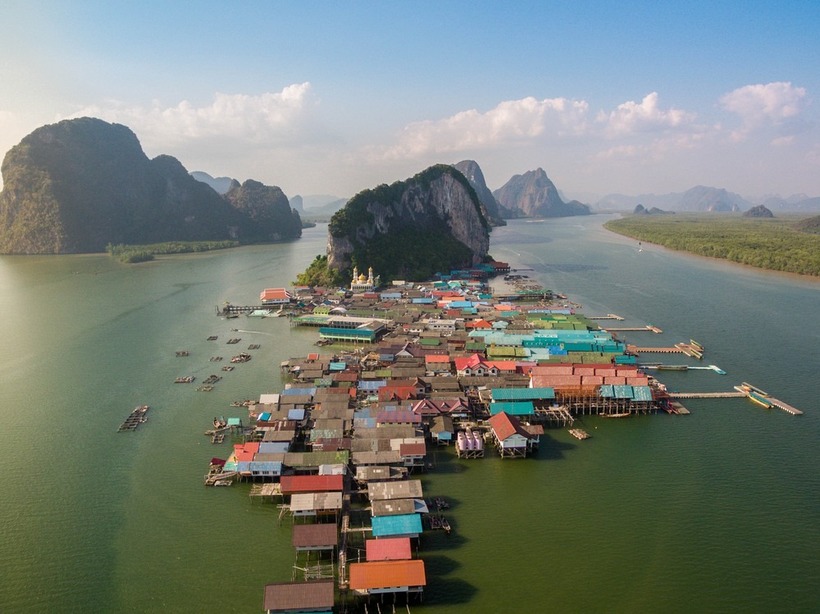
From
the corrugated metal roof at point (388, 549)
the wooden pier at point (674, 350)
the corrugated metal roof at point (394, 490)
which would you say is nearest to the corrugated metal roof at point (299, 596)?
the corrugated metal roof at point (388, 549)

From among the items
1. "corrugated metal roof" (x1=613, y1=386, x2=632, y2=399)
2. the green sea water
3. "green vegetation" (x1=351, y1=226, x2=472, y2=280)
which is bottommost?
the green sea water

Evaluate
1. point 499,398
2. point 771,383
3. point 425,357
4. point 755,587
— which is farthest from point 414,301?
point 755,587

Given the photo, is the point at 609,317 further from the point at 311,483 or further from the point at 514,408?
the point at 311,483

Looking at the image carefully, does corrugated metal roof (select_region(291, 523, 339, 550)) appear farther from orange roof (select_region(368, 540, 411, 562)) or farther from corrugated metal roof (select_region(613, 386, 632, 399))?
corrugated metal roof (select_region(613, 386, 632, 399))

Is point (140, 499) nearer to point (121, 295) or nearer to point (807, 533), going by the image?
point (807, 533)

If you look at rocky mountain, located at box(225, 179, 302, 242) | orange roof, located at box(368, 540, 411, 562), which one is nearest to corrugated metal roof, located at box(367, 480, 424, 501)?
orange roof, located at box(368, 540, 411, 562)

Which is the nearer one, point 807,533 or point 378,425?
point 807,533
